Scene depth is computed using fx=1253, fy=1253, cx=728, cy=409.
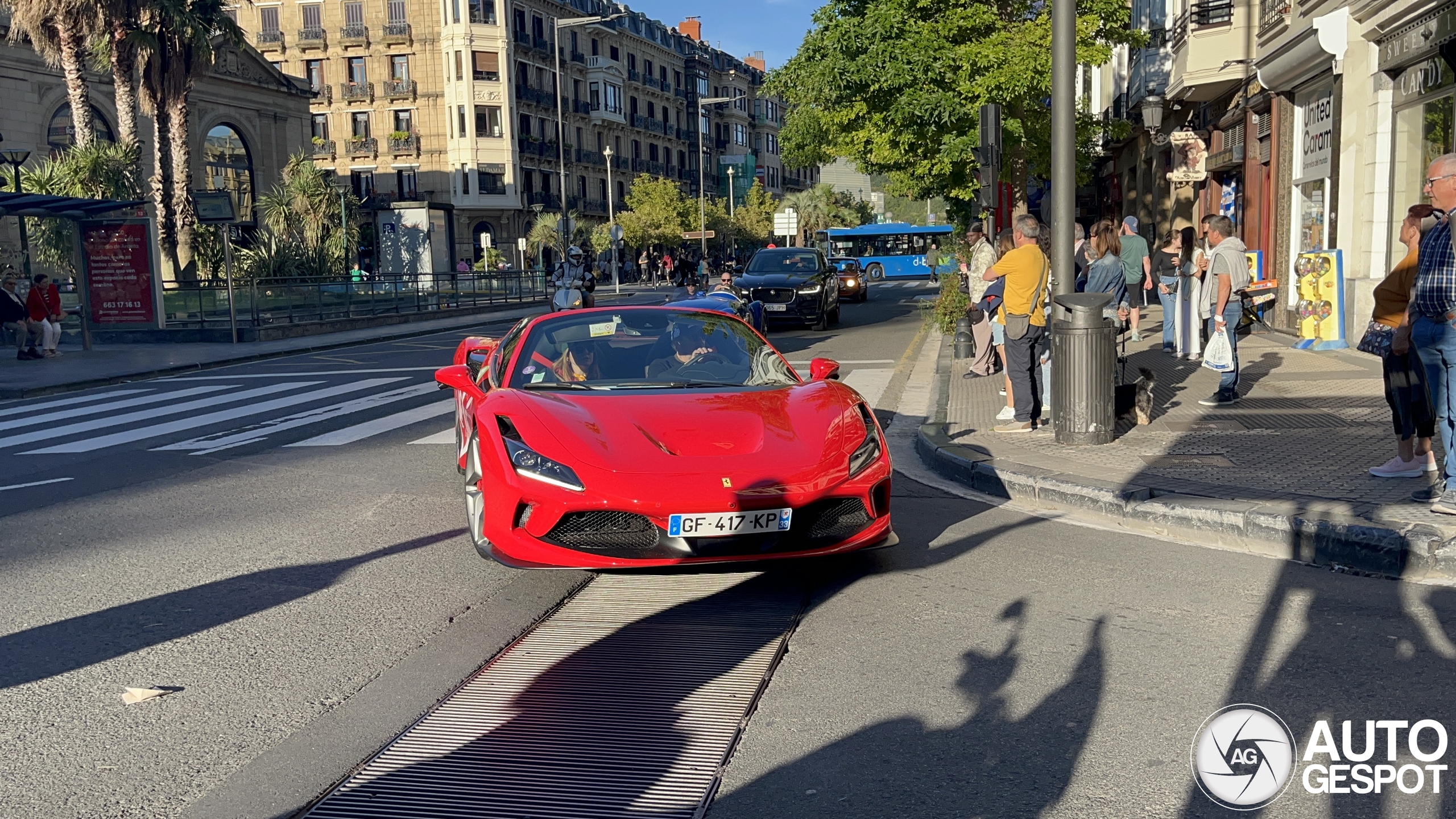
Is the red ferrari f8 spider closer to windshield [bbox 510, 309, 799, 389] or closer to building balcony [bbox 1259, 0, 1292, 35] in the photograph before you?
windshield [bbox 510, 309, 799, 389]

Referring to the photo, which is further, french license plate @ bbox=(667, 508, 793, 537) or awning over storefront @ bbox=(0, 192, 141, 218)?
awning over storefront @ bbox=(0, 192, 141, 218)

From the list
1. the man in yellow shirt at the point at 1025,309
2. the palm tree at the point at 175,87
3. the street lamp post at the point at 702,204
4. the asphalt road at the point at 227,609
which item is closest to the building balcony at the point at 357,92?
the street lamp post at the point at 702,204

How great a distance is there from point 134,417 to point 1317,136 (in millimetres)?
15535

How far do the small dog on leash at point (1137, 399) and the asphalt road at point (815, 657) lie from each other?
2491mm

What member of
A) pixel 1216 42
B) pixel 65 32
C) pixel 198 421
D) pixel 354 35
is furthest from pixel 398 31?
pixel 198 421

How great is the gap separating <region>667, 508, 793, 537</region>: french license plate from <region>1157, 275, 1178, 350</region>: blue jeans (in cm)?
1213

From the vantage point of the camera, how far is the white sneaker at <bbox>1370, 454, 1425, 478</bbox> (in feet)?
23.2

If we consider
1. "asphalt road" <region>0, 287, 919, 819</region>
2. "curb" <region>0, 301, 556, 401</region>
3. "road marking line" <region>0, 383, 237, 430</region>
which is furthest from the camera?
"curb" <region>0, 301, 556, 401</region>

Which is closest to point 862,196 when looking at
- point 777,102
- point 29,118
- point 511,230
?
point 777,102

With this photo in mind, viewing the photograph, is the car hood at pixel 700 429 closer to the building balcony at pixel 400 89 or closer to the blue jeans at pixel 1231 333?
the blue jeans at pixel 1231 333

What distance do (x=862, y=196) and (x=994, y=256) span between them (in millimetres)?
124241

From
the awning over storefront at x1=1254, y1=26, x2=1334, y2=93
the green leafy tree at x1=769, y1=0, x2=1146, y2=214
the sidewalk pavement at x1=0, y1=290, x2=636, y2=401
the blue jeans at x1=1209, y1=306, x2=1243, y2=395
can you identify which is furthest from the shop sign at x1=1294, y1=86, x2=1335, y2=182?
the sidewalk pavement at x1=0, y1=290, x2=636, y2=401

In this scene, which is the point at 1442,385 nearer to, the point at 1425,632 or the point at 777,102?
the point at 1425,632

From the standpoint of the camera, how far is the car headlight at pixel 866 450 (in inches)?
220
